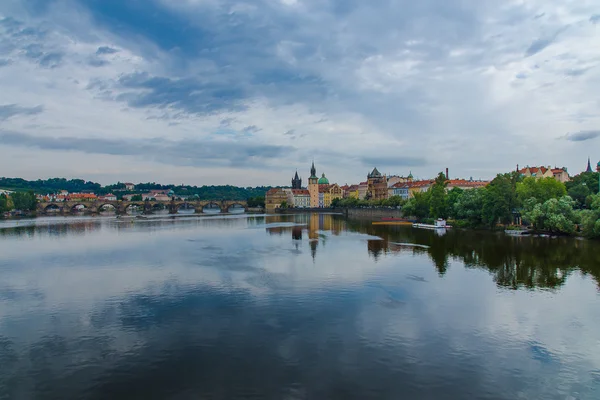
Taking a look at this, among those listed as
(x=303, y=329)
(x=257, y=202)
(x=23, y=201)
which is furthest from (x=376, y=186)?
(x=303, y=329)

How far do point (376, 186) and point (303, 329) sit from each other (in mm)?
133091

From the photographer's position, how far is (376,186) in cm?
14712

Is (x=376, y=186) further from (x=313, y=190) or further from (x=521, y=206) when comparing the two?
(x=521, y=206)

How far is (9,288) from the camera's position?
24.9 metres

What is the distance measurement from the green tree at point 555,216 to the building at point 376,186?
92.2 m

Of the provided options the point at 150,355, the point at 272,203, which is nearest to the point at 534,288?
the point at 150,355

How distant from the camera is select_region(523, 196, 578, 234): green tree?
149 ft

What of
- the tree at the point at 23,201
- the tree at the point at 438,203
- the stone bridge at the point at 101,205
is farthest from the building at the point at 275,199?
the tree at the point at 438,203

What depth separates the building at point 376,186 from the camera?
142900 mm

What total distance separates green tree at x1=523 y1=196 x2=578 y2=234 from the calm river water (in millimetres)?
13534

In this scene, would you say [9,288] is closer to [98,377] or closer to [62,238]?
[98,377]

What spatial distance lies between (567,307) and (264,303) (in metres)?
14.5

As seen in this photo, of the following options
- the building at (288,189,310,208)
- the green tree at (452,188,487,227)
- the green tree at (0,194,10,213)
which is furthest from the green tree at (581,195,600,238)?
the building at (288,189,310,208)

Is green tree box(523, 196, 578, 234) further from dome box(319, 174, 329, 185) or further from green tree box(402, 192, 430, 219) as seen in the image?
dome box(319, 174, 329, 185)
